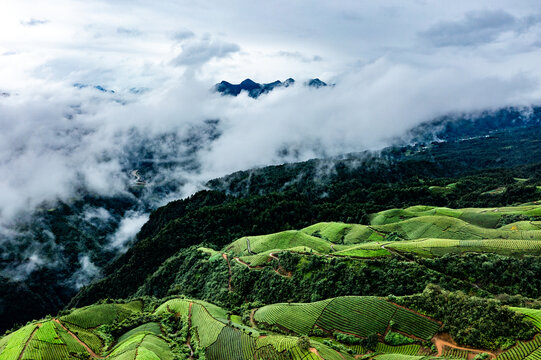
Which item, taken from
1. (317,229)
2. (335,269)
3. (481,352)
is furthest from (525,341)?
(317,229)

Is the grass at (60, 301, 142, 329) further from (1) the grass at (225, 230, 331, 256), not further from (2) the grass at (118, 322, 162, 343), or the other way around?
(1) the grass at (225, 230, 331, 256)

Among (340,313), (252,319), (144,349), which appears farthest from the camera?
(252,319)

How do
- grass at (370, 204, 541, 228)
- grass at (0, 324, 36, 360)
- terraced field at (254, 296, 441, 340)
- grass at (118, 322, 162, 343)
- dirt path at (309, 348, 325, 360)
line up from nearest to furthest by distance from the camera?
dirt path at (309, 348, 325, 360)
terraced field at (254, 296, 441, 340)
grass at (0, 324, 36, 360)
grass at (118, 322, 162, 343)
grass at (370, 204, 541, 228)

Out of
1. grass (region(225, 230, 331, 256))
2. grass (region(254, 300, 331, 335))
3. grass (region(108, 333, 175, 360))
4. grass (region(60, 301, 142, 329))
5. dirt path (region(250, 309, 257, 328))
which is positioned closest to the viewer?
grass (region(108, 333, 175, 360))

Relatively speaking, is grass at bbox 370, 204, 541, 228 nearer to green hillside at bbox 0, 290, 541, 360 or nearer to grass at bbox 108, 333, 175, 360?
green hillside at bbox 0, 290, 541, 360

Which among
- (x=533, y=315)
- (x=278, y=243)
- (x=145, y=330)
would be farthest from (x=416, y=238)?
(x=145, y=330)

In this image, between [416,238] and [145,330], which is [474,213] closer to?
[416,238]

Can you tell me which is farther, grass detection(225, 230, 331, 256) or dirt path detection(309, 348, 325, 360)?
grass detection(225, 230, 331, 256)

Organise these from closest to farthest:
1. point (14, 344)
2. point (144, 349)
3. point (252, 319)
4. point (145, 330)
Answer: point (144, 349) → point (14, 344) → point (145, 330) → point (252, 319)

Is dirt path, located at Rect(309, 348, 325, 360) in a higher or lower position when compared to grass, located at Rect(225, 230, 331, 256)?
higher

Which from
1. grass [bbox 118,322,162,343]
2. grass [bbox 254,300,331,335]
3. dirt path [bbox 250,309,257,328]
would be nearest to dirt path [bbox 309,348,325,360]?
grass [bbox 254,300,331,335]

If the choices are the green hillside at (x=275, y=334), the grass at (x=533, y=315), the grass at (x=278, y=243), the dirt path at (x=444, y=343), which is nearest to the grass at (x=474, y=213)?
the grass at (x=278, y=243)

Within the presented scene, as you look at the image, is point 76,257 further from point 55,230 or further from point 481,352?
point 481,352

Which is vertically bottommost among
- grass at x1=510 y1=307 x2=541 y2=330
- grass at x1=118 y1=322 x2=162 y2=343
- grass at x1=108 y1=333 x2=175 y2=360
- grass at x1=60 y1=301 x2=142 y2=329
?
grass at x1=60 y1=301 x2=142 y2=329
